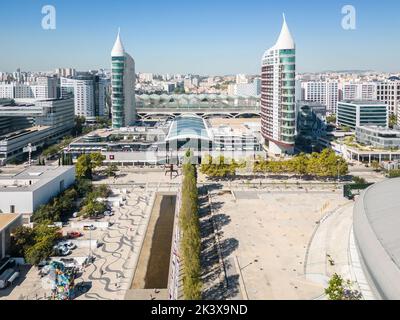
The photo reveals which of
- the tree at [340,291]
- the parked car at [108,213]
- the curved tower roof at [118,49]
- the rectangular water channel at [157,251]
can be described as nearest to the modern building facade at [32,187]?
the parked car at [108,213]

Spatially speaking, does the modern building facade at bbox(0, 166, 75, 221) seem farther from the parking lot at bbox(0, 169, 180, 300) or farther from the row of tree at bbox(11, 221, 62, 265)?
the row of tree at bbox(11, 221, 62, 265)

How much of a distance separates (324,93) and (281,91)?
32.4 metres

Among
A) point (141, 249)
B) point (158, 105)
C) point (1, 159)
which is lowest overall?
point (141, 249)

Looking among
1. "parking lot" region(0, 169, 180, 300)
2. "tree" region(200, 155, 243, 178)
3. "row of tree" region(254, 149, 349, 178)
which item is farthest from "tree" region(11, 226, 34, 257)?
"row of tree" region(254, 149, 349, 178)

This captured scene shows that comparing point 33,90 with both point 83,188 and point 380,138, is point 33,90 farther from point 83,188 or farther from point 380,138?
point 380,138

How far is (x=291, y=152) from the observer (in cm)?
2873

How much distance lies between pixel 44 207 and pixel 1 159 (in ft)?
43.6

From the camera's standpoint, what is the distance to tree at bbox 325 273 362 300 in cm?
876

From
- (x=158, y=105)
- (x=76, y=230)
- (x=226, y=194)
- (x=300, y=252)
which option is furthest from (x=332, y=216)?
(x=158, y=105)

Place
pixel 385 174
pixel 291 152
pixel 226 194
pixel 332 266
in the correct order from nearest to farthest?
pixel 332 266 < pixel 226 194 < pixel 385 174 < pixel 291 152

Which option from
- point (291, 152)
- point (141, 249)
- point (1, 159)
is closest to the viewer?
point (141, 249)

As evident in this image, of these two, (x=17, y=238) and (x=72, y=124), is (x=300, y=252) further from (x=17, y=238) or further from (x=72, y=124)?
(x=72, y=124)

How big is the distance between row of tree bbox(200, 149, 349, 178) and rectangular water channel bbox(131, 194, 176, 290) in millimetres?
4962

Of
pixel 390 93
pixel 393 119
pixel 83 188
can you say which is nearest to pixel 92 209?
pixel 83 188
